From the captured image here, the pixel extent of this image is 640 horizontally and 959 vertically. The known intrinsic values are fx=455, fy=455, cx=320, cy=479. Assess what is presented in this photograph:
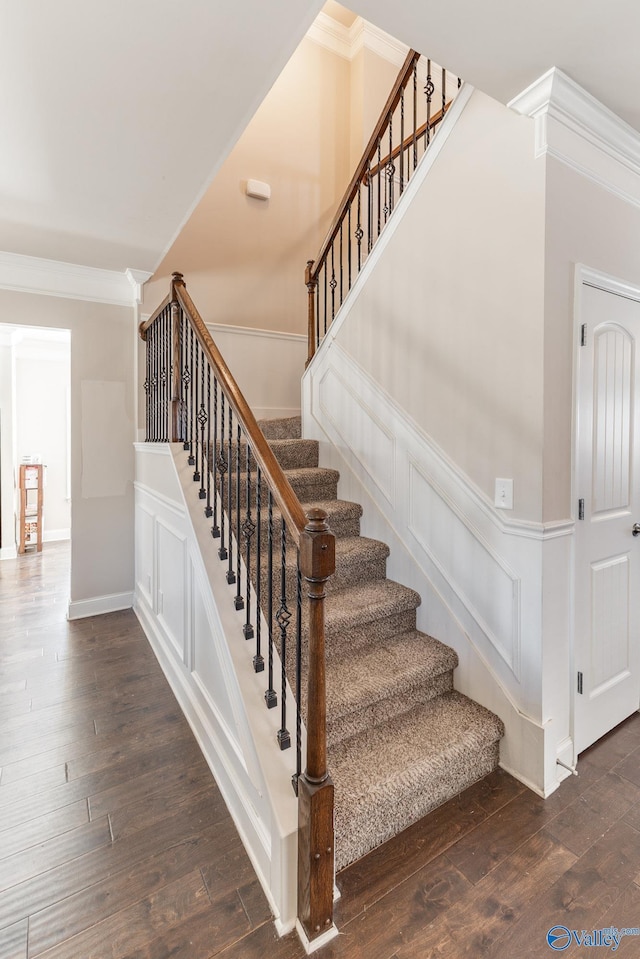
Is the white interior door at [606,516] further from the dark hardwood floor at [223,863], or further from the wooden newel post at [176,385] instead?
the wooden newel post at [176,385]

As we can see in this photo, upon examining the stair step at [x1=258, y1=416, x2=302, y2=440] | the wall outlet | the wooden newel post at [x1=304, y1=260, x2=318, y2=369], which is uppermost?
the wooden newel post at [x1=304, y1=260, x2=318, y2=369]

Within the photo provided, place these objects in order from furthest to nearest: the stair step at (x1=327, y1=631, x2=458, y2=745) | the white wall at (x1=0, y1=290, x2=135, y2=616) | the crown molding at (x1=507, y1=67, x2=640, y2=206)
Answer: the white wall at (x1=0, y1=290, x2=135, y2=616), the stair step at (x1=327, y1=631, x2=458, y2=745), the crown molding at (x1=507, y1=67, x2=640, y2=206)

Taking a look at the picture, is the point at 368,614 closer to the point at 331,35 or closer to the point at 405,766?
the point at 405,766

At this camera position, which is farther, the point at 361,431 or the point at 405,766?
the point at 361,431

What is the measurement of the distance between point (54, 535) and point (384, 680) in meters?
6.15

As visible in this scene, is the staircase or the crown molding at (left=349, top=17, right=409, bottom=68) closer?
the staircase

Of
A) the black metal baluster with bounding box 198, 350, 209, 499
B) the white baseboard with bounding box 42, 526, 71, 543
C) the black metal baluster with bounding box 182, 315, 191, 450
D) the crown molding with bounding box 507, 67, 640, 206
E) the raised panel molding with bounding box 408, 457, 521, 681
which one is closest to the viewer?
the crown molding with bounding box 507, 67, 640, 206

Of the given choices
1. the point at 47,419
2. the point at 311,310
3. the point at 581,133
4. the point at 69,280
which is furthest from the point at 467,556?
the point at 47,419

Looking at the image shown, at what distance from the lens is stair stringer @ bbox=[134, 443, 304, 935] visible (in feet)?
4.67

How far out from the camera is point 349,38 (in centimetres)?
455

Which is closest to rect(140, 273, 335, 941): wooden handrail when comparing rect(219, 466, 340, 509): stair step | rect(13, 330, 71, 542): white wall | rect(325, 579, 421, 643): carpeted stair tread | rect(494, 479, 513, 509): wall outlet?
rect(325, 579, 421, 643): carpeted stair tread

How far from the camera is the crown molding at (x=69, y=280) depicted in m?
3.28

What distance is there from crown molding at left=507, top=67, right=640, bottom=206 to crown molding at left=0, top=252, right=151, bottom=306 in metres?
2.88

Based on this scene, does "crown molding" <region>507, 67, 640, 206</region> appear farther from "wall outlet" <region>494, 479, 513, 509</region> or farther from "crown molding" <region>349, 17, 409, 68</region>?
"crown molding" <region>349, 17, 409, 68</region>
